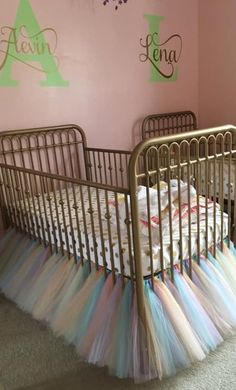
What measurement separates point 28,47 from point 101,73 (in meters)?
0.62

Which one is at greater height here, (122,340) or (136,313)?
(136,313)

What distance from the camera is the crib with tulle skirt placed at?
1.42 m

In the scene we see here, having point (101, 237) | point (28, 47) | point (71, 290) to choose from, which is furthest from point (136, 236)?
point (28, 47)

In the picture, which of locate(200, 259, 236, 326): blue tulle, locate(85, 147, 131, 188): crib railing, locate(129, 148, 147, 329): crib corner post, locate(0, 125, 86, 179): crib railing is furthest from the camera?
locate(85, 147, 131, 188): crib railing

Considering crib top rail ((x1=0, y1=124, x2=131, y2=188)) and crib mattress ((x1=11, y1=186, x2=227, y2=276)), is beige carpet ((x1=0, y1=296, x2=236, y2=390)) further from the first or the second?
crib top rail ((x1=0, y1=124, x2=131, y2=188))

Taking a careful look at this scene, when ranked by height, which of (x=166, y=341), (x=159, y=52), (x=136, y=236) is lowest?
(x=166, y=341)

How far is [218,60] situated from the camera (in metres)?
3.28

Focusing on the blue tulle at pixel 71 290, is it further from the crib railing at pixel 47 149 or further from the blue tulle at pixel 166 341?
the crib railing at pixel 47 149

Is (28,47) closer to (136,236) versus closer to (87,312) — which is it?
(136,236)

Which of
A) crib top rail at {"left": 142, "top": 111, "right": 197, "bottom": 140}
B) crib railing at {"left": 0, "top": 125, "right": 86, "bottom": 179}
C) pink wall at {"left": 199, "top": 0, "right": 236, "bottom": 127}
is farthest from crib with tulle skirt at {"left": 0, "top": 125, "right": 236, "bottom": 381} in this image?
pink wall at {"left": 199, "top": 0, "right": 236, "bottom": 127}

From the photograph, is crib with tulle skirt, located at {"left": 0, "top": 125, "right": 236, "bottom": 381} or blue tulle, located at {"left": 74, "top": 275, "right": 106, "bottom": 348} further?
blue tulle, located at {"left": 74, "top": 275, "right": 106, "bottom": 348}

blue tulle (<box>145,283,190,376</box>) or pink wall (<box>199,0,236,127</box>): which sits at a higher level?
pink wall (<box>199,0,236,127</box>)

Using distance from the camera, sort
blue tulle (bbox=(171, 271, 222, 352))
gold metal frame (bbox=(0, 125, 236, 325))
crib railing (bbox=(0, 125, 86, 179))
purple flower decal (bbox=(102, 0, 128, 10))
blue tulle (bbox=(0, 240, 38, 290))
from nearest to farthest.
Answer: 1. gold metal frame (bbox=(0, 125, 236, 325))
2. blue tulle (bbox=(171, 271, 222, 352))
3. blue tulle (bbox=(0, 240, 38, 290))
4. crib railing (bbox=(0, 125, 86, 179))
5. purple flower decal (bbox=(102, 0, 128, 10))

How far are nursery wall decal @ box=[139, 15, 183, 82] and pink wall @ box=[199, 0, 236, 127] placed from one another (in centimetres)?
31
